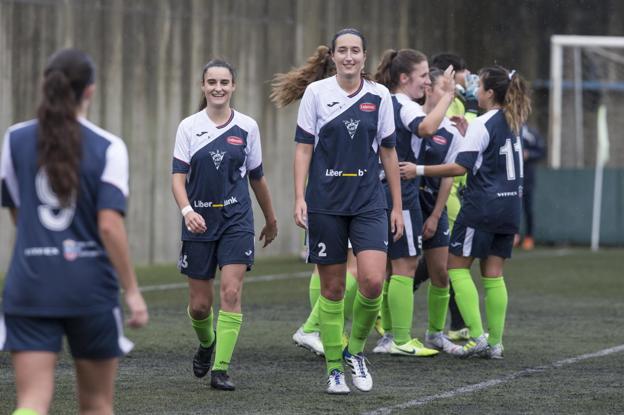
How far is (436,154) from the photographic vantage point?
30.6ft

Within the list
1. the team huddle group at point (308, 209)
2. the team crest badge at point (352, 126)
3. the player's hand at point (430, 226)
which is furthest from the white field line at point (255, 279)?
the team crest badge at point (352, 126)

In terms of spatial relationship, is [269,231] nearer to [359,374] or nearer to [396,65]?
[359,374]

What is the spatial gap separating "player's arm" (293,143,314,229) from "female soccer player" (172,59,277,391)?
46 cm

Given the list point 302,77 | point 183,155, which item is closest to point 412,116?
point 302,77

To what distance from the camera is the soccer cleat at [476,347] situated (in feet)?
29.4

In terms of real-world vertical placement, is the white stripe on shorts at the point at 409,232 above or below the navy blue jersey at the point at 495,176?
below

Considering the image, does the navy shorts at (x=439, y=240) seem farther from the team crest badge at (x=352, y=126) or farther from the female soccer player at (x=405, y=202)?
the team crest badge at (x=352, y=126)

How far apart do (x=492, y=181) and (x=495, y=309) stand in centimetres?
87

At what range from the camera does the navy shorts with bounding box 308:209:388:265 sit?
7.38m

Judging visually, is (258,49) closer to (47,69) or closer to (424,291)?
(424,291)

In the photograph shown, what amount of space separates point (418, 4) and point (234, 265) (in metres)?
14.7

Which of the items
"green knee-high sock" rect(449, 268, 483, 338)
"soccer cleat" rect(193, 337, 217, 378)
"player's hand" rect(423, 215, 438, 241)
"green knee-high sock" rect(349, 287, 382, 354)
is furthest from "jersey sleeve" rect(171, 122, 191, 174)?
"green knee-high sock" rect(449, 268, 483, 338)

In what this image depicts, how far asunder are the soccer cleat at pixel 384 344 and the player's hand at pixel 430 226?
746 millimetres

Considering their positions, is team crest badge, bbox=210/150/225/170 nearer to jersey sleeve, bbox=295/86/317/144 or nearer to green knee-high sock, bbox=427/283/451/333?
jersey sleeve, bbox=295/86/317/144
